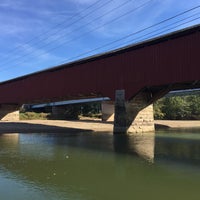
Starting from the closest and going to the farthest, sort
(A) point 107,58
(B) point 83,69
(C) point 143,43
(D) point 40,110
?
(C) point 143,43 → (A) point 107,58 → (B) point 83,69 → (D) point 40,110

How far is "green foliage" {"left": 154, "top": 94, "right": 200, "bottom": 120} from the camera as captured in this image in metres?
80.6

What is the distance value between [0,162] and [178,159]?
9866mm

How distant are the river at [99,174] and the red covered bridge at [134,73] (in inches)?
356

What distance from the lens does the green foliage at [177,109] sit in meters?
80.6

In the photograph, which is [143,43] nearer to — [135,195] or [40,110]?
[135,195]

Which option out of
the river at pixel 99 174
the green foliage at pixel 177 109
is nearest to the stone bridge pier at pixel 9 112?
the green foliage at pixel 177 109

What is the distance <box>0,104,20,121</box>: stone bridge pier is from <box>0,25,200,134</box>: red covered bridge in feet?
46.9

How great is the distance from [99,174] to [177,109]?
65.7 m

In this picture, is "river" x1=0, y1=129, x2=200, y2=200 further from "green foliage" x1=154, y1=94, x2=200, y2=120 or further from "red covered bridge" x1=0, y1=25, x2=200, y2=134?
"green foliage" x1=154, y1=94, x2=200, y2=120

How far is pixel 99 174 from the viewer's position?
685 inches

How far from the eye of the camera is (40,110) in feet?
291

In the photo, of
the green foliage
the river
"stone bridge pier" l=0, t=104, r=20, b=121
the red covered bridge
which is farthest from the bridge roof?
the green foliage

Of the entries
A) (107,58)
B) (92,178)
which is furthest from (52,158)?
(107,58)

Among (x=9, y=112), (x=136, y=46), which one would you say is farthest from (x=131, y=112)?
(x=9, y=112)
